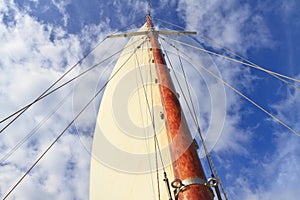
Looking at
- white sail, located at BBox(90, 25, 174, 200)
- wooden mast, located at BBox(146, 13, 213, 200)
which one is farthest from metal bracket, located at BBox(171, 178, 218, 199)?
white sail, located at BBox(90, 25, 174, 200)

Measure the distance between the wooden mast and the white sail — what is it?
531mm

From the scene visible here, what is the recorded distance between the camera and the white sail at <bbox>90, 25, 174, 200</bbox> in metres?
3.70

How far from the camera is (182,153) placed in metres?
2.30

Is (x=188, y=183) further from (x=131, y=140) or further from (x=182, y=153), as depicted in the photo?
(x=131, y=140)

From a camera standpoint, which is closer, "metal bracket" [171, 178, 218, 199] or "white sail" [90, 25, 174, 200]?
"metal bracket" [171, 178, 218, 199]

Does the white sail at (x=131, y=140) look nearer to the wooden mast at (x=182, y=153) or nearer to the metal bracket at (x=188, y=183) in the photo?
the wooden mast at (x=182, y=153)

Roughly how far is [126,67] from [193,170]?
5.83m

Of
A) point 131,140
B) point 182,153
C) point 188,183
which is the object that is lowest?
point 188,183

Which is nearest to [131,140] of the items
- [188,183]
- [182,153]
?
[182,153]

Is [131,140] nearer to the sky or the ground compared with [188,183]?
→ nearer to the sky

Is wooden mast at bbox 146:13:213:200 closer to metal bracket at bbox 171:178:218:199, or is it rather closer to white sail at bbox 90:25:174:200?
metal bracket at bbox 171:178:218:199

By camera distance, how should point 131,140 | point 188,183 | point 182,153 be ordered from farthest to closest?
1. point 131,140
2. point 182,153
3. point 188,183

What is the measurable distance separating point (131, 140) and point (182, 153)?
2.84 m

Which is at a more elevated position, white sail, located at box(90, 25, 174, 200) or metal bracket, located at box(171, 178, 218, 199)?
white sail, located at box(90, 25, 174, 200)
